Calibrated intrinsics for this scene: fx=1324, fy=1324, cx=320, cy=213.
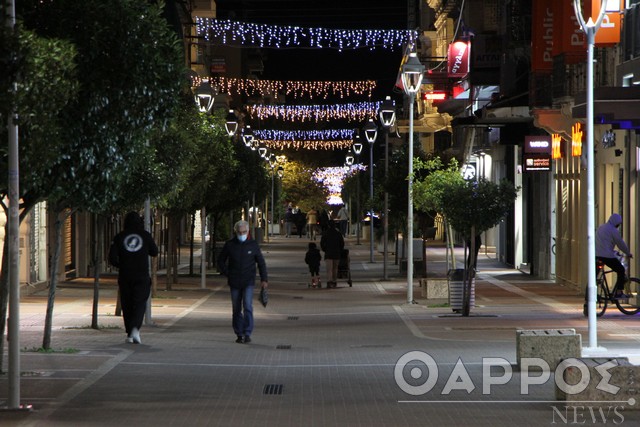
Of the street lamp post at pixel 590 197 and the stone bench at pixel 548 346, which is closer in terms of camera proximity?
the stone bench at pixel 548 346

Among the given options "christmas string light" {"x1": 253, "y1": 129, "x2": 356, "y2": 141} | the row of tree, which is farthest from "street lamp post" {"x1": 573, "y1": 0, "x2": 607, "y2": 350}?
"christmas string light" {"x1": 253, "y1": 129, "x2": 356, "y2": 141}

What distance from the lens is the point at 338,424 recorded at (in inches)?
431

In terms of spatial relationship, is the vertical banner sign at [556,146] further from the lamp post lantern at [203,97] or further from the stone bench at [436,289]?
the lamp post lantern at [203,97]

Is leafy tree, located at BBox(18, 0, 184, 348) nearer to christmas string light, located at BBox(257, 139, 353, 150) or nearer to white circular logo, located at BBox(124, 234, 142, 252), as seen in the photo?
white circular logo, located at BBox(124, 234, 142, 252)

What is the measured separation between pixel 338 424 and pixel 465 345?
7.26 meters

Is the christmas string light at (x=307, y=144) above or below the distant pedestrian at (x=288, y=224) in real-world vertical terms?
above

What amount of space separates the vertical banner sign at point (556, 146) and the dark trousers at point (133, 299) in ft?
58.6

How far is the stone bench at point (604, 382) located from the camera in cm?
1123

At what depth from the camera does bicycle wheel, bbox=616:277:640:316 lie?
2298 centimetres

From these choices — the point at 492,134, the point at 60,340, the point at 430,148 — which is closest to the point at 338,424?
the point at 60,340

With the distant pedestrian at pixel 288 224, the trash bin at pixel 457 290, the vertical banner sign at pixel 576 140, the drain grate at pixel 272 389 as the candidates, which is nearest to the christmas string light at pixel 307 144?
the distant pedestrian at pixel 288 224

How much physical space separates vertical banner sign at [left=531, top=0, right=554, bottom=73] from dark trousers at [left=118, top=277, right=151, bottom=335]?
15.1 meters

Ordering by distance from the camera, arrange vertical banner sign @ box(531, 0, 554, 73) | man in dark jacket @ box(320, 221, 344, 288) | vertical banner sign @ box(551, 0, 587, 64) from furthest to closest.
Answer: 1. man in dark jacket @ box(320, 221, 344, 288)
2. vertical banner sign @ box(531, 0, 554, 73)
3. vertical banner sign @ box(551, 0, 587, 64)

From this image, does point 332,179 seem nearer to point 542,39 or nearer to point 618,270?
point 542,39
